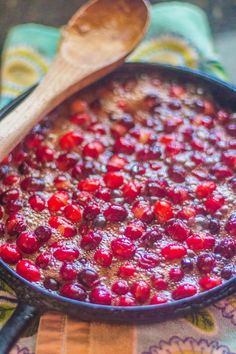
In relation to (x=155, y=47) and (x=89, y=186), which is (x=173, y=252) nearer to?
(x=89, y=186)

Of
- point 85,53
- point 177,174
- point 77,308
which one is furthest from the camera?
point 85,53

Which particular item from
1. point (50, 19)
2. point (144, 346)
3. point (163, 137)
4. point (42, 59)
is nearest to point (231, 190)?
point (163, 137)

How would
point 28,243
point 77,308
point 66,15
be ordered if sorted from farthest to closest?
point 66,15, point 28,243, point 77,308

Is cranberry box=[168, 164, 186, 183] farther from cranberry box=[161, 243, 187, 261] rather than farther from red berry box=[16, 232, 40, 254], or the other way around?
red berry box=[16, 232, 40, 254]

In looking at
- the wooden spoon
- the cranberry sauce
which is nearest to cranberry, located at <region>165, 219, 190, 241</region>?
the cranberry sauce

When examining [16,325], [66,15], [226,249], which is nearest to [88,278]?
[16,325]

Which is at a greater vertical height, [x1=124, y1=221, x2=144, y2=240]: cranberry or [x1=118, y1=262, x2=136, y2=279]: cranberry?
[x1=124, y1=221, x2=144, y2=240]: cranberry
